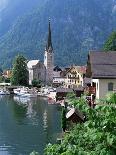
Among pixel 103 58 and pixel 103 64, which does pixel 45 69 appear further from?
pixel 103 64

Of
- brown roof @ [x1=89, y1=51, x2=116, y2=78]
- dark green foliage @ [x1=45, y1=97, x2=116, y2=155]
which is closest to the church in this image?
brown roof @ [x1=89, y1=51, x2=116, y2=78]

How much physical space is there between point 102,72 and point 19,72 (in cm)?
11552

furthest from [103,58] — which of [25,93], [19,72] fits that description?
[19,72]

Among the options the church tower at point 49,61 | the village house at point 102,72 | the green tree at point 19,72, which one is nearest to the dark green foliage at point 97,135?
the village house at point 102,72

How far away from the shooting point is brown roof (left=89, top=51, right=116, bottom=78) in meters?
40.8

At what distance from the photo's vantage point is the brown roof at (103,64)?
40812mm

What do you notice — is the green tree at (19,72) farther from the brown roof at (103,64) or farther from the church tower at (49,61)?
the brown roof at (103,64)

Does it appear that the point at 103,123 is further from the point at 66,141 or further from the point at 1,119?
the point at 1,119

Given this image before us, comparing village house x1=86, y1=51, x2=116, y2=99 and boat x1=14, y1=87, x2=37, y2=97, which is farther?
boat x1=14, y1=87, x2=37, y2=97

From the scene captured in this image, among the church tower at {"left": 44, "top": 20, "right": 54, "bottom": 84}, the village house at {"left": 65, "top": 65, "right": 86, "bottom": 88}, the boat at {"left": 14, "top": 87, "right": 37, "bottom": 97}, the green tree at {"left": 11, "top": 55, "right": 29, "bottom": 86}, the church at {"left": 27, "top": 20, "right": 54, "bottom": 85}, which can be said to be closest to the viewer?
the boat at {"left": 14, "top": 87, "right": 37, "bottom": 97}

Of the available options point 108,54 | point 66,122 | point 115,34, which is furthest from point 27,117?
point 115,34

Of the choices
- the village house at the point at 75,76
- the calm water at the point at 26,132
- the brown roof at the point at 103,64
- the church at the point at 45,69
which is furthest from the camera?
the church at the point at 45,69

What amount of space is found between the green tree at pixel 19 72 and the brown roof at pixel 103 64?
369ft

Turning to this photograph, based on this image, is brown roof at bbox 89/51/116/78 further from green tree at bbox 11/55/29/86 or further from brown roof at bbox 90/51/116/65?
green tree at bbox 11/55/29/86
